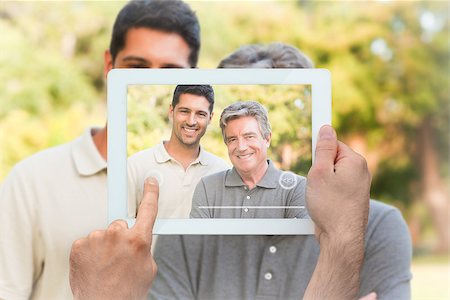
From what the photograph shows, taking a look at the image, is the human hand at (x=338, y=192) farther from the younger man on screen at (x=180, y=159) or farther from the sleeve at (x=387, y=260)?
the sleeve at (x=387, y=260)

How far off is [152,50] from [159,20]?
67 mm

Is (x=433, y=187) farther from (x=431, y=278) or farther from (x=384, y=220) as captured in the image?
(x=384, y=220)

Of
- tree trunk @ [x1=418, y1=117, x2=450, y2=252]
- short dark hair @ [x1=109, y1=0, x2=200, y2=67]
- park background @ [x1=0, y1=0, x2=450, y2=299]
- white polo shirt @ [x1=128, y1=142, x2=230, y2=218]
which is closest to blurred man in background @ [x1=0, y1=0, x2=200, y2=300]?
short dark hair @ [x1=109, y1=0, x2=200, y2=67]

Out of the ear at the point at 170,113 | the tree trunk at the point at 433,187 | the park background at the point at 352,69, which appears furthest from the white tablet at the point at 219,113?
the tree trunk at the point at 433,187

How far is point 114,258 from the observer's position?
91 centimetres

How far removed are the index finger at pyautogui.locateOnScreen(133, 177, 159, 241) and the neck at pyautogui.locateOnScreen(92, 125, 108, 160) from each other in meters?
0.45

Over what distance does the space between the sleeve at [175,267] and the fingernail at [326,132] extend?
41 centimetres

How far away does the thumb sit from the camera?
0.93 meters

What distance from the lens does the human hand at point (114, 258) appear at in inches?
35.6

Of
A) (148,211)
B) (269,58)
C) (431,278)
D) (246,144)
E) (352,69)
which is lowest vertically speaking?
(431,278)

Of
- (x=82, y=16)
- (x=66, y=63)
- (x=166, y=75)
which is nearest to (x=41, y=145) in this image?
(x=66, y=63)

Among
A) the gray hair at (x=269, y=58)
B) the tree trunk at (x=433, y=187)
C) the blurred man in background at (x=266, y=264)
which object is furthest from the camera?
the tree trunk at (x=433, y=187)

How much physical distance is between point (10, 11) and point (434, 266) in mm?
3930

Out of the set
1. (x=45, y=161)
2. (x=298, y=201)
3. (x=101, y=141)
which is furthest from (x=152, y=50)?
(x=298, y=201)
